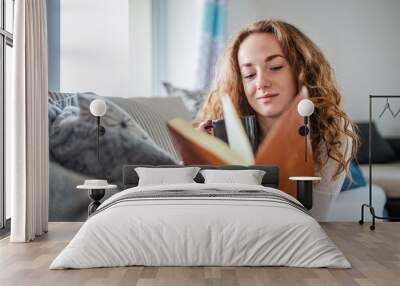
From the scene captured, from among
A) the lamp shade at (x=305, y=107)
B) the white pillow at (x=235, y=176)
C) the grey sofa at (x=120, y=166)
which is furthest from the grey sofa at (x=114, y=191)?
the lamp shade at (x=305, y=107)

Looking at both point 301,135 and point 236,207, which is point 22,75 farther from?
point 301,135

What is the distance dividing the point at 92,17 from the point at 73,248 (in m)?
3.46

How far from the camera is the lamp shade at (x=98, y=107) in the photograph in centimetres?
649

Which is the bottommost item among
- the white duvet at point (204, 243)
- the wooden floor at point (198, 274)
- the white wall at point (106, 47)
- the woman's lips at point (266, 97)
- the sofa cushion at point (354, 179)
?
the wooden floor at point (198, 274)

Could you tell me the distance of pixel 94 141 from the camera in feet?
22.1

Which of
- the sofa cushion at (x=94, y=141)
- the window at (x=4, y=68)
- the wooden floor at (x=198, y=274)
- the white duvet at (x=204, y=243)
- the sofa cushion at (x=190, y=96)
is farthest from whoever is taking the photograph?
the sofa cushion at (x=190, y=96)

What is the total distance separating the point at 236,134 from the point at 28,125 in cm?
231

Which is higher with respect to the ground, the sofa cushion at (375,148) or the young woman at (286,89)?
the young woman at (286,89)

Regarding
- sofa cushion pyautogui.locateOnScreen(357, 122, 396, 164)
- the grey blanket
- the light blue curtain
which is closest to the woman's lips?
the light blue curtain

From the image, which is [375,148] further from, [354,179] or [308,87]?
[308,87]

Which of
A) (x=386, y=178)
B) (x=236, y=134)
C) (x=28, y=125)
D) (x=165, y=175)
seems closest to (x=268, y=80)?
(x=236, y=134)

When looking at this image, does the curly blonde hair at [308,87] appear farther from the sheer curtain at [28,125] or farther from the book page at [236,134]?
the sheer curtain at [28,125]

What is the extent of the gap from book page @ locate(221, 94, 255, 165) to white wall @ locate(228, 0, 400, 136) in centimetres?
85

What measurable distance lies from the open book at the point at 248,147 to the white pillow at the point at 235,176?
42 centimetres
